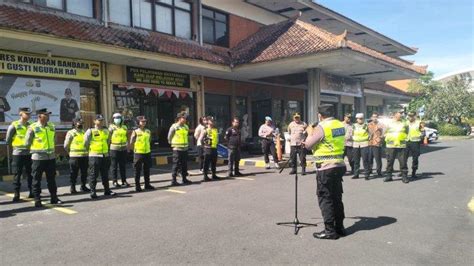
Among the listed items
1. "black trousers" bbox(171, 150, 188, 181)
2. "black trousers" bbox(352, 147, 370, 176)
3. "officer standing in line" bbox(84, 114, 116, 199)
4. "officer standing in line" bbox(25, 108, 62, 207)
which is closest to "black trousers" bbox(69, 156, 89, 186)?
"officer standing in line" bbox(84, 114, 116, 199)

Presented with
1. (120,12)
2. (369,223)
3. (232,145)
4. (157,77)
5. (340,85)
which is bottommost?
(369,223)

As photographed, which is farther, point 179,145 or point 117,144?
point 179,145

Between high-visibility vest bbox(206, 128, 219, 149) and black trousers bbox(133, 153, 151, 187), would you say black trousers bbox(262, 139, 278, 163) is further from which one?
black trousers bbox(133, 153, 151, 187)

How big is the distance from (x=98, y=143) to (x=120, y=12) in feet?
26.3

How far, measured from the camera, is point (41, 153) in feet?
25.8

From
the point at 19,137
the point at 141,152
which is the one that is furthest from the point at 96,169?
the point at 19,137

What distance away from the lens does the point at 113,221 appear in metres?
6.59

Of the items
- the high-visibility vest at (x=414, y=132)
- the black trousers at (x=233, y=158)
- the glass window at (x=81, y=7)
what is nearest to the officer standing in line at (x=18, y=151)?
the black trousers at (x=233, y=158)

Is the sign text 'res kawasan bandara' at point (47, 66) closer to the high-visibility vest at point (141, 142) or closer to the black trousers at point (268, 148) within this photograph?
the high-visibility vest at point (141, 142)

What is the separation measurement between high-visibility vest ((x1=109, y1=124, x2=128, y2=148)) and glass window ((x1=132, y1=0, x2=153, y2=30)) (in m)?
7.02

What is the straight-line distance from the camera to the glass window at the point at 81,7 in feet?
44.8

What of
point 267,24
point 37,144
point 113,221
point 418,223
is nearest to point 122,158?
point 37,144

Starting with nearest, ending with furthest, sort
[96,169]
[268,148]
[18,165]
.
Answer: [18,165]
[96,169]
[268,148]

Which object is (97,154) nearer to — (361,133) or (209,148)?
(209,148)
